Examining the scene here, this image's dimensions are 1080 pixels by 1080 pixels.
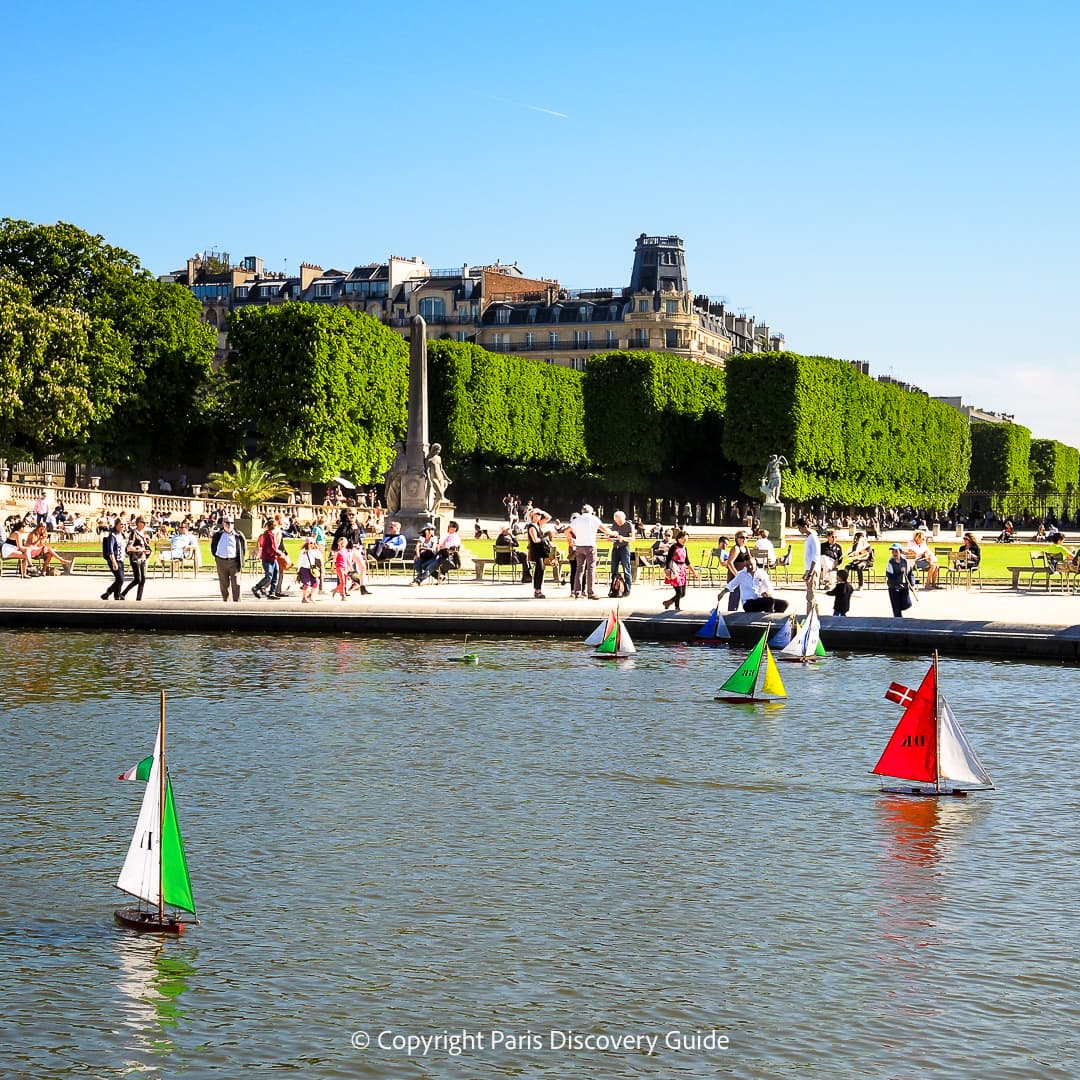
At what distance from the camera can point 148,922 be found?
27.7ft

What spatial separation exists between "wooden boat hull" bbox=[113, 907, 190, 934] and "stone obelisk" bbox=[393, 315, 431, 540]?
2761 centimetres

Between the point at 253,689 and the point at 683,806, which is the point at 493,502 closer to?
the point at 253,689

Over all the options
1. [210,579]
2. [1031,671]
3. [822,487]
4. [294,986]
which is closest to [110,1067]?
[294,986]

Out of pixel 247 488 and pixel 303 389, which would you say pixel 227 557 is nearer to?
pixel 247 488

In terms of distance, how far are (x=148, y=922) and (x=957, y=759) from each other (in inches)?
235

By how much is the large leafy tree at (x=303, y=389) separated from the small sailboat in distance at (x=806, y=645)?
45.6m

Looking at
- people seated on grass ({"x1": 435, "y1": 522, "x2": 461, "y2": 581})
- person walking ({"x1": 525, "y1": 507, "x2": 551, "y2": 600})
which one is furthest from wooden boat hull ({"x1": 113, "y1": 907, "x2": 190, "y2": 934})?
people seated on grass ({"x1": 435, "y1": 522, "x2": 461, "y2": 581})

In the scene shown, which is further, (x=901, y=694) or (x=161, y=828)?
(x=901, y=694)

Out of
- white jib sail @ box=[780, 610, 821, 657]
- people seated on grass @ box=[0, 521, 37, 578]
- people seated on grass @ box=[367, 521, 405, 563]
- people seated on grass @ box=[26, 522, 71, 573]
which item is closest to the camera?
white jib sail @ box=[780, 610, 821, 657]

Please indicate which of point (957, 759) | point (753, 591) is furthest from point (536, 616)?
point (957, 759)

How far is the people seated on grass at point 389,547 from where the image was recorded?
3300cm

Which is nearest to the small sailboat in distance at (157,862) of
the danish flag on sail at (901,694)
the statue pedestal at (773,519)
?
the danish flag on sail at (901,694)

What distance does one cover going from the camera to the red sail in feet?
38.4

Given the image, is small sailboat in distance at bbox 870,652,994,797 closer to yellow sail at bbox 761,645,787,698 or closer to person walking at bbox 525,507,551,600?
yellow sail at bbox 761,645,787,698
